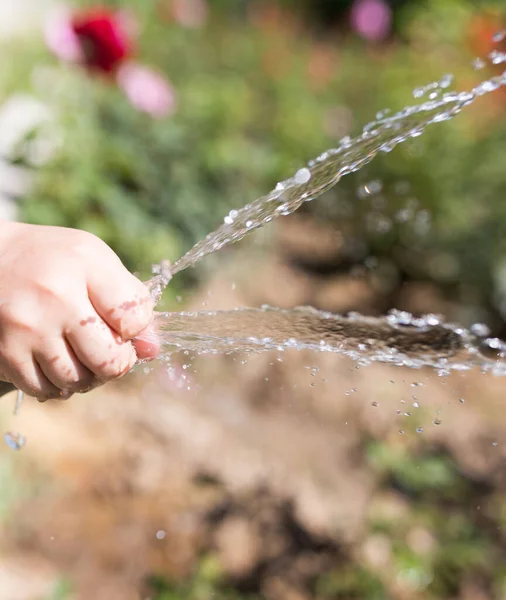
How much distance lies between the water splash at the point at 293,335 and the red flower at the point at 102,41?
2103mm

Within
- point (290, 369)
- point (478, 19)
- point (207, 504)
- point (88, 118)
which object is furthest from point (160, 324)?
point (478, 19)

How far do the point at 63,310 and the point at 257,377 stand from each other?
2.30 metres

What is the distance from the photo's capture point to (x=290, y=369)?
10.3 feet

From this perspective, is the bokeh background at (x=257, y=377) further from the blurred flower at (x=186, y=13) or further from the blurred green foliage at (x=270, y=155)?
the blurred flower at (x=186, y=13)

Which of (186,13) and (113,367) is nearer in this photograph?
(113,367)

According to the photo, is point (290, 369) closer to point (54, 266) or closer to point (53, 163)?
point (53, 163)

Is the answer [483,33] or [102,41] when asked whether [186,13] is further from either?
[102,41]

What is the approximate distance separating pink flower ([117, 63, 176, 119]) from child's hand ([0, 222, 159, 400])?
101 inches

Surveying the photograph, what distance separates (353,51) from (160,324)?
249 inches

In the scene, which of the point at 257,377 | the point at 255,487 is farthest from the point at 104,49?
the point at 255,487

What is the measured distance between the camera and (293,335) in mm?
1264

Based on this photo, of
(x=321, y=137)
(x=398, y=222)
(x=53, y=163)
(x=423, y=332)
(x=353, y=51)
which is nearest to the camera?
(x=423, y=332)

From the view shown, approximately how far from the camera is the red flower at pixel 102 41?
315cm

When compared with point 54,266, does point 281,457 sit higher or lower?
lower
